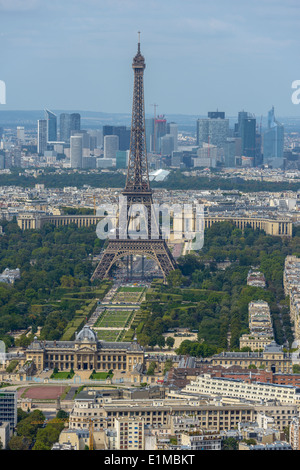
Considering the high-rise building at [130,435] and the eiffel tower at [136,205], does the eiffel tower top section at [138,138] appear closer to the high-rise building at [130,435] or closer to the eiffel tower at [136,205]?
the eiffel tower at [136,205]

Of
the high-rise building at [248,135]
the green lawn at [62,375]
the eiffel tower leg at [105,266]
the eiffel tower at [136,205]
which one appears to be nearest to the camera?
the green lawn at [62,375]

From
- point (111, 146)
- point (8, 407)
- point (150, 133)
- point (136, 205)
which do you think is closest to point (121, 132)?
point (111, 146)

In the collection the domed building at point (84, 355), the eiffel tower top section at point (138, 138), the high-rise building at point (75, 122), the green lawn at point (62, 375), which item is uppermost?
the eiffel tower top section at point (138, 138)

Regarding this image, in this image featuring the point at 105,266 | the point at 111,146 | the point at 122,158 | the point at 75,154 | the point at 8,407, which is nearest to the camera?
the point at 8,407

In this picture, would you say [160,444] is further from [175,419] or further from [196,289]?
[196,289]

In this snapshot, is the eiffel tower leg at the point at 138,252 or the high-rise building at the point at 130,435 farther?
the eiffel tower leg at the point at 138,252

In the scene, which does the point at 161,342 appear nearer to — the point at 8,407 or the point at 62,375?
the point at 62,375

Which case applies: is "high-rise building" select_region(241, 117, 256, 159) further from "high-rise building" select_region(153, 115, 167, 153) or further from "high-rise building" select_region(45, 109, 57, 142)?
"high-rise building" select_region(45, 109, 57, 142)

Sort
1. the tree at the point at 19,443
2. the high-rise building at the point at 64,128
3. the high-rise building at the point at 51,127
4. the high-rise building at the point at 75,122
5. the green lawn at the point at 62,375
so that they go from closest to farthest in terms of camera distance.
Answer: the tree at the point at 19,443, the green lawn at the point at 62,375, the high-rise building at the point at 51,127, the high-rise building at the point at 75,122, the high-rise building at the point at 64,128

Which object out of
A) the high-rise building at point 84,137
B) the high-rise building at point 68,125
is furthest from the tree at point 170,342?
the high-rise building at point 84,137
